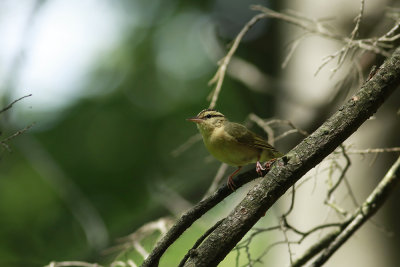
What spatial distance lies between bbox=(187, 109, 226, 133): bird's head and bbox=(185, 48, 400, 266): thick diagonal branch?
8.00 feet

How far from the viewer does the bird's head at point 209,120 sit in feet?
14.4

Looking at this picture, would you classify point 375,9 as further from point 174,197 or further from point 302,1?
point 174,197

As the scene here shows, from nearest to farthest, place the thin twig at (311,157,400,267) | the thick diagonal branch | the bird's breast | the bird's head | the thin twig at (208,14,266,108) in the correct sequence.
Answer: the thick diagonal branch
the thin twig at (311,157,400,267)
the thin twig at (208,14,266,108)
the bird's breast
the bird's head

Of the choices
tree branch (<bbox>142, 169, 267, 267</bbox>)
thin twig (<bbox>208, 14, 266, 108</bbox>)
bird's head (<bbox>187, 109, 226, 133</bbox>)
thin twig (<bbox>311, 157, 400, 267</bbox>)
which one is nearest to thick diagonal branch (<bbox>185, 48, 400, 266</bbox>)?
tree branch (<bbox>142, 169, 267, 267</bbox>)

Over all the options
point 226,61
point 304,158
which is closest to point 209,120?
point 226,61

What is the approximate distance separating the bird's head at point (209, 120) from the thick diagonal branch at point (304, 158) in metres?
2.44

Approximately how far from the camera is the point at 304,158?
6.16 feet

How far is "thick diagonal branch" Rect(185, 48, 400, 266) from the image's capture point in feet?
A: 6.11

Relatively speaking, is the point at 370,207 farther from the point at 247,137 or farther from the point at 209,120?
the point at 209,120

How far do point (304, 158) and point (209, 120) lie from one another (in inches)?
105

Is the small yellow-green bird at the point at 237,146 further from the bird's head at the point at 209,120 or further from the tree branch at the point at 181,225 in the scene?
the tree branch at the point at 181,225

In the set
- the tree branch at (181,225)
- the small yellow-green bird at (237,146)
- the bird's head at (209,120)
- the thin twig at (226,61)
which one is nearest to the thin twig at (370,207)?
the tree branch at (181,225)

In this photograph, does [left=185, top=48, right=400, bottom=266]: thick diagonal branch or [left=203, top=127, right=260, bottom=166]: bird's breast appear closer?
[left=185, top=48, right=400, bottom=266]: thick diagonal branch

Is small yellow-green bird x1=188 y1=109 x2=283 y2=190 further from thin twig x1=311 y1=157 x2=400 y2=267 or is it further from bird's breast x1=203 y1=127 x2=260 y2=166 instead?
thin twig x1=311 y1=157 x2=400 y2=267
